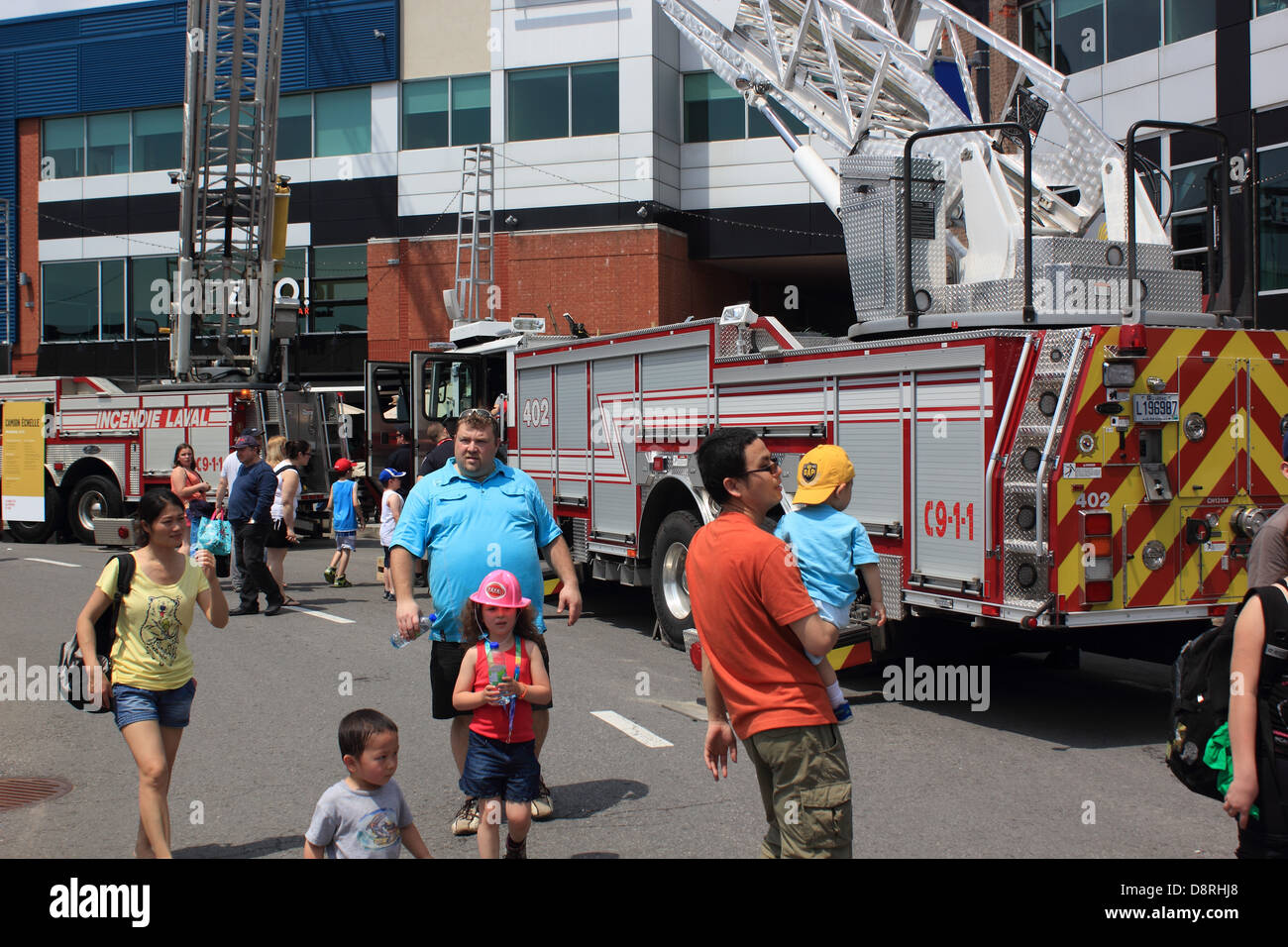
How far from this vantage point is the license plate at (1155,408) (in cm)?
701

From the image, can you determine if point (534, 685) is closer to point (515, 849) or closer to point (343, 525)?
point (515, 849)

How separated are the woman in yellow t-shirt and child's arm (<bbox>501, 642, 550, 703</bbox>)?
4.47 feet

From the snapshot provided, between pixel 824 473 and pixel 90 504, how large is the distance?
17.1 m

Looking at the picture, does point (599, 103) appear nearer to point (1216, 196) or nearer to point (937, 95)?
point (937, 95)

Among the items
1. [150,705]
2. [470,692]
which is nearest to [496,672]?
[470,692]

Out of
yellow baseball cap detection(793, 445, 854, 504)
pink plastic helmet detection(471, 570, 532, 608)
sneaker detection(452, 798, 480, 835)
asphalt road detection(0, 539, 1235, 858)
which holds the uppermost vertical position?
yellow baseball cap detection(793, 445, 854, 504)

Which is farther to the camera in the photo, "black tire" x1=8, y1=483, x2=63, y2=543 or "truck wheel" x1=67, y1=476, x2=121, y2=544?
"black tire" x1=8, y1=483, x2=63, y2=543

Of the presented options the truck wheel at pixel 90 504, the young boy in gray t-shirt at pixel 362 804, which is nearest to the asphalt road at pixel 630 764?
the young boy in gray t-shirt at pixel 362 804

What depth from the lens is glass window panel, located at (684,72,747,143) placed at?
2739 centimetres

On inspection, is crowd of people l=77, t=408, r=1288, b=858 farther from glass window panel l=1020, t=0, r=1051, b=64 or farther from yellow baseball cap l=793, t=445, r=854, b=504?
glass window panel l=1020, t=0, r=1051, b=64

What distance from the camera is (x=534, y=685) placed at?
4.69 m

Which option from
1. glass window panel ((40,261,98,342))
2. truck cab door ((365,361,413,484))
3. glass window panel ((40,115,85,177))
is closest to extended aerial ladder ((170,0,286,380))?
truck cab door ((365,361,413,484))
